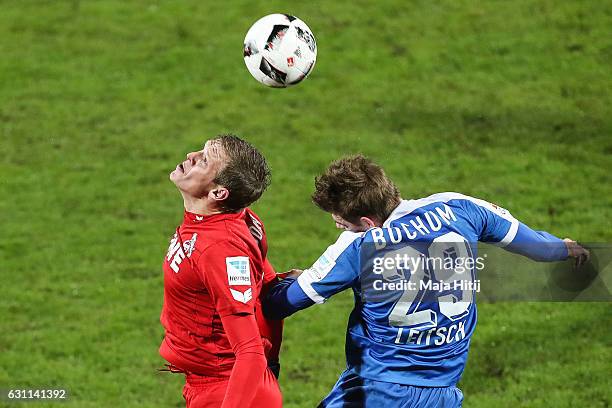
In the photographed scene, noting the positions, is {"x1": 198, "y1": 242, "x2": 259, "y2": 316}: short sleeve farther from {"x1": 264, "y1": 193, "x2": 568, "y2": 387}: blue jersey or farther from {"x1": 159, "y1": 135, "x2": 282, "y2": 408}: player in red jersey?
{"x1": 264, "y1": 193, "x2": 568, "y2": 387}: blue jersey

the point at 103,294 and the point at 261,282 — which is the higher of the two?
the point at 261,282

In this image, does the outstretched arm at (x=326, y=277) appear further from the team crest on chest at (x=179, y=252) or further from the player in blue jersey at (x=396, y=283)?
the team crest on chest at (x=179, y=252)

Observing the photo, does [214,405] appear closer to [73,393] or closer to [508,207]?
[73,393]

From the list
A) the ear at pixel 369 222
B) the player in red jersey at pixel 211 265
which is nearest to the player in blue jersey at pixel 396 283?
the ear at pixel 369 222

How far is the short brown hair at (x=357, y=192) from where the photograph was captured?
5016 millimetres

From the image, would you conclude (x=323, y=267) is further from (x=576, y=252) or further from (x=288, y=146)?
(x=288, y=146)

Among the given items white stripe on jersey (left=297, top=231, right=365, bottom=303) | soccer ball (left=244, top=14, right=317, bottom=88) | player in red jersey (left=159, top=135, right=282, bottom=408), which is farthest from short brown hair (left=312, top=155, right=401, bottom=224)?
soccer ball (left=244, top=14, right=317, bottom=88)

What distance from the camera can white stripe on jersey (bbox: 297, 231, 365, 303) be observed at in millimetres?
4926

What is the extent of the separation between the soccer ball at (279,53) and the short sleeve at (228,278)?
8.86ft

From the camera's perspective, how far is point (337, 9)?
15703 millimetres

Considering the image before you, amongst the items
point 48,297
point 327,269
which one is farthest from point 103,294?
point 327,269

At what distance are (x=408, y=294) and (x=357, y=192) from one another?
57 cm

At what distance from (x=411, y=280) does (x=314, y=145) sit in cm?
798

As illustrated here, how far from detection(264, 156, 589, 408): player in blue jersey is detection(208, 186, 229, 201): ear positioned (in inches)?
20.0
